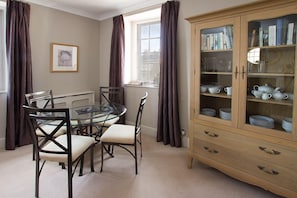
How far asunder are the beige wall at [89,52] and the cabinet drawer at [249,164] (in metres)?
0.94

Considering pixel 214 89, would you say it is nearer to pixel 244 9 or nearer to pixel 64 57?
pixel 244 9

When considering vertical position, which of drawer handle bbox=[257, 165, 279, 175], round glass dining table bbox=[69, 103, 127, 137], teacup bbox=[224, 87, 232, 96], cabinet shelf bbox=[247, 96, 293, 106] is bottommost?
drawer handle bbox=[257, 165, 279, 175]

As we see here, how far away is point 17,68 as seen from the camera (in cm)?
332

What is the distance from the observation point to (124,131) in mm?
2773

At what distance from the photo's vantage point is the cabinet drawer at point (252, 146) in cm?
189

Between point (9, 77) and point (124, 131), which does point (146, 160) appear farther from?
point (9, 77)

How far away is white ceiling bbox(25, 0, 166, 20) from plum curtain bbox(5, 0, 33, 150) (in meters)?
0.39

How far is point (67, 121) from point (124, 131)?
0.96 meters

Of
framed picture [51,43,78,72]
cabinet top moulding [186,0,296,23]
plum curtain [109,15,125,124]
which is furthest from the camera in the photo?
plum curtain [109,15,125,124]

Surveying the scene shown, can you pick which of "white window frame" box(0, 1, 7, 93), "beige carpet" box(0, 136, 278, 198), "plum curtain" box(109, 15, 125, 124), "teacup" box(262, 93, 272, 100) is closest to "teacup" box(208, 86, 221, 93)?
"teacup" box(262, 93, 272, 100)

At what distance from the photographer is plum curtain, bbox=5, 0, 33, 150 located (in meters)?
3.24

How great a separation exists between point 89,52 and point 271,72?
349 centimetres

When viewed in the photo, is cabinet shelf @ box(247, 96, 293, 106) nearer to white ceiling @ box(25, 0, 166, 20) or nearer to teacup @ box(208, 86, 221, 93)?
teacup @ box(208, 86, 221, 93)

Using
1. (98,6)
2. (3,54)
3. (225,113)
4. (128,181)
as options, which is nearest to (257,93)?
(225,113)
